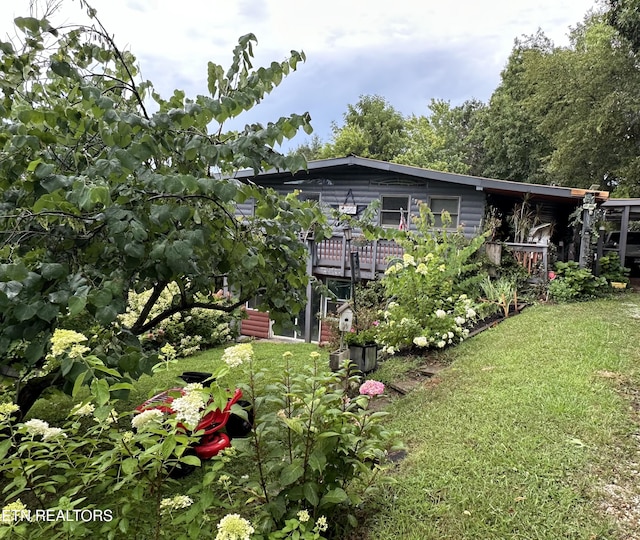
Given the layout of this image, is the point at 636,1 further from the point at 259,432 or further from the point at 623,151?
the point at 259,432

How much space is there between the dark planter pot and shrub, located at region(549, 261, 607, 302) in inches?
207

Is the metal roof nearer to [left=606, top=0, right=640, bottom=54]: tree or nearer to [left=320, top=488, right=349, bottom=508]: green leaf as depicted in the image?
[left=606, top=0, right=640, bottom=54]: tree

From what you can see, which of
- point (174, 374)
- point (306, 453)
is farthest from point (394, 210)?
point (306, 453)

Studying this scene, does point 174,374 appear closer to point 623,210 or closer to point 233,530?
point 233,530

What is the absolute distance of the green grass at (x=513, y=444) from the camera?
2.21m

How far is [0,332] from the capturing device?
1583 millimetres

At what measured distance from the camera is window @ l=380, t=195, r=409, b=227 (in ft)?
36.1

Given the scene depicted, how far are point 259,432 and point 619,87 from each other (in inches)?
710

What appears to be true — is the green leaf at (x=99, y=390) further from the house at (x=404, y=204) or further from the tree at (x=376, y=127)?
the tree at (x=376, y=127)

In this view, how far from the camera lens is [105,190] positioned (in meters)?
1.39

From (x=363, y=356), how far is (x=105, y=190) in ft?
13.7

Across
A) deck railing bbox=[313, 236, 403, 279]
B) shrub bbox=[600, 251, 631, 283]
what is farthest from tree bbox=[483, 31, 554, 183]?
deck railing bbox=[313, 236, 403, 279]

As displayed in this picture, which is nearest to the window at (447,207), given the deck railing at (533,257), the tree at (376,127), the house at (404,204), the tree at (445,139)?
the house at (404,204)

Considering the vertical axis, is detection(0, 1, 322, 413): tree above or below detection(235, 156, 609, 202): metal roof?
below
